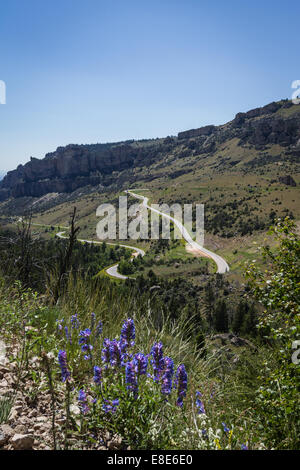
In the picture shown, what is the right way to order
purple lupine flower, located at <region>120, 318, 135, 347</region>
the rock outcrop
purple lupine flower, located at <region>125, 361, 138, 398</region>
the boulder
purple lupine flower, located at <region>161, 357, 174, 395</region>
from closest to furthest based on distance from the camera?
the boulder → purple lupine flower, located at <region>125, 361, 138, 398</region> → purple lupine flower, located at <region>161, 357, 174, 395</region> → purple lupine flower, located at <region>120, 318, 135, 347</region> → the rock outcrop

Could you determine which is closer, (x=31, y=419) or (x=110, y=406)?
(x=110, y=406)

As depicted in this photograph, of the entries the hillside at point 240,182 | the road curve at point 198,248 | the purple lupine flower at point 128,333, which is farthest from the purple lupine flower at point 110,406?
the road curve at point 198,248

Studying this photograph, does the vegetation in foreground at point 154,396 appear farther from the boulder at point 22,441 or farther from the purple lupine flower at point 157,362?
the boulder at point 22,441

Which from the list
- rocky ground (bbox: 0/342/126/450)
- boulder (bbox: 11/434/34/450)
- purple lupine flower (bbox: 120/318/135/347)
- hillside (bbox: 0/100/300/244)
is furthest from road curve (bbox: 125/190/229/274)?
boulder (bbox: 11/434/34/450)

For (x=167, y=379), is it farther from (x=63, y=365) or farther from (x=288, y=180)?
(x=288, y=180)

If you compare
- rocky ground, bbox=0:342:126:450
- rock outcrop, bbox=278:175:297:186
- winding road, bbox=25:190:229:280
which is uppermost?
rock outcrop, bbox=278:175:297:186

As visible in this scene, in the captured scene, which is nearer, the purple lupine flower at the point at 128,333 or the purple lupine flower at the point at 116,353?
the purple lupine flower at the point at 116,353

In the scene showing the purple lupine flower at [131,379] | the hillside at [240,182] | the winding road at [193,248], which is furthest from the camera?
the hillside at [240,182]

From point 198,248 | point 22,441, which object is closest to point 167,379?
point 22,441

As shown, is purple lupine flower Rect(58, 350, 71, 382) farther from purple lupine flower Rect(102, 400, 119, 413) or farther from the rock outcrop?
the rock outcrop

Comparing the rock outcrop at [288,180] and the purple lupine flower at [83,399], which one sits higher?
the rock outcrop at [288,180]

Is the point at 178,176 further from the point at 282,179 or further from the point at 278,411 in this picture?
the point at 278,411
